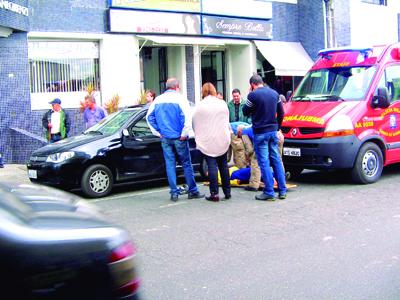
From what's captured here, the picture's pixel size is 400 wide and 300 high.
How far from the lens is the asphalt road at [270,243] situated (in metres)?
4.86

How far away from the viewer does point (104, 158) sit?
31.0ft

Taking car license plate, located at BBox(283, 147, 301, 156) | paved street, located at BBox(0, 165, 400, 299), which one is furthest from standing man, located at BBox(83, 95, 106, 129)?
car license plate, located at BBox(283, 147, 301, 156)

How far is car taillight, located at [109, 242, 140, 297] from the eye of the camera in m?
2.83

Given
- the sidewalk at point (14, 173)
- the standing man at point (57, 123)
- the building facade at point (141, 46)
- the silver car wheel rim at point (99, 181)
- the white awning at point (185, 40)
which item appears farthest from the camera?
the white awning at point (185, 40)

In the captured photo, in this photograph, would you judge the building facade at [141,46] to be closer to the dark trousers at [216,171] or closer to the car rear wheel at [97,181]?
the car rear wheel at [97,181]

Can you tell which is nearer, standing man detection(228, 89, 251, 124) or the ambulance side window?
the ambulance side window

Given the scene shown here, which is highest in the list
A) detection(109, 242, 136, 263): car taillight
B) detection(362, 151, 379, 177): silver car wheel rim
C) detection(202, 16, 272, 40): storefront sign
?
detection(202, 16, 272, 40): storefront sign

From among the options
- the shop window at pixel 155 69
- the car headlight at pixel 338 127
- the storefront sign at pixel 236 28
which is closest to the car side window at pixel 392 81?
the car headlight at pixel 338 127

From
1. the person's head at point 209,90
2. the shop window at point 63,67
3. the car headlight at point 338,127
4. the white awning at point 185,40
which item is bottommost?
the car headlight at point 338,127

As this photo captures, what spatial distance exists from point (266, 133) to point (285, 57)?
12193mm

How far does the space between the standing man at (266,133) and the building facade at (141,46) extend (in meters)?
6.57

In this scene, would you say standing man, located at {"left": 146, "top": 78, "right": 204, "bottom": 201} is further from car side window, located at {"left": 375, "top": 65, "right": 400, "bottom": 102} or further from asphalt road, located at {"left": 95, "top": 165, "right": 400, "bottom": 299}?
car side window, located at {"left": 375, "top": 65, "right": 400, "bottom": 102}

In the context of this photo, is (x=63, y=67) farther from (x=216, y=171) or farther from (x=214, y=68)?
(x=216, y=171)

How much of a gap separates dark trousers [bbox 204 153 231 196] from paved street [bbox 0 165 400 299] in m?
0.23
